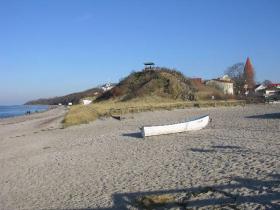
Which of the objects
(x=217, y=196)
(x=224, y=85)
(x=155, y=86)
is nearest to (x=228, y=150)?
(x=217, y=196)

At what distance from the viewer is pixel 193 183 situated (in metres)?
10.8

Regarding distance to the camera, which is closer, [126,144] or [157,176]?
[157,176]

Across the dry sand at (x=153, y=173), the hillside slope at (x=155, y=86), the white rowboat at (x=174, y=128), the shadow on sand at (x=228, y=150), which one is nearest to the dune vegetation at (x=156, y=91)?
the hillside slope at (x=155, y=86)

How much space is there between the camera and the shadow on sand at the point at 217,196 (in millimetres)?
8797

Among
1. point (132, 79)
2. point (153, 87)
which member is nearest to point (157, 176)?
point (153, 87)

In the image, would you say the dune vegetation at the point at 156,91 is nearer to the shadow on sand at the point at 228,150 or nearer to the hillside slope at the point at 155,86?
the hillside slope at the point at 155,86

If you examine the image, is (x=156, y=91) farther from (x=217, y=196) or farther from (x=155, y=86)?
(x=217, y=196)

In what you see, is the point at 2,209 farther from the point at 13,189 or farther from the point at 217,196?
the point at 217,196

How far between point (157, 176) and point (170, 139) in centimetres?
791

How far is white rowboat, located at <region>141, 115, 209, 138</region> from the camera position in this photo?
2138cm

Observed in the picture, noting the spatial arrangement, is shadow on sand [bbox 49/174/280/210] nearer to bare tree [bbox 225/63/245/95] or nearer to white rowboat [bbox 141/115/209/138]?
white rowboat [bbox 141/115/209/138]

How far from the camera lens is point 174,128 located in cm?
2198

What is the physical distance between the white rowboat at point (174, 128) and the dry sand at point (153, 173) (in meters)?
0.77

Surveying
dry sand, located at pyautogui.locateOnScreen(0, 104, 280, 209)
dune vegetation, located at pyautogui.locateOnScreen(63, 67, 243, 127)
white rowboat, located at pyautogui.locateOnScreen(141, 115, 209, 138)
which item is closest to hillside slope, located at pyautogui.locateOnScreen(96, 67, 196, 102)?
dune vegetation, located at pyautogui.locateOnScreen(63, 67, 243, 127)
